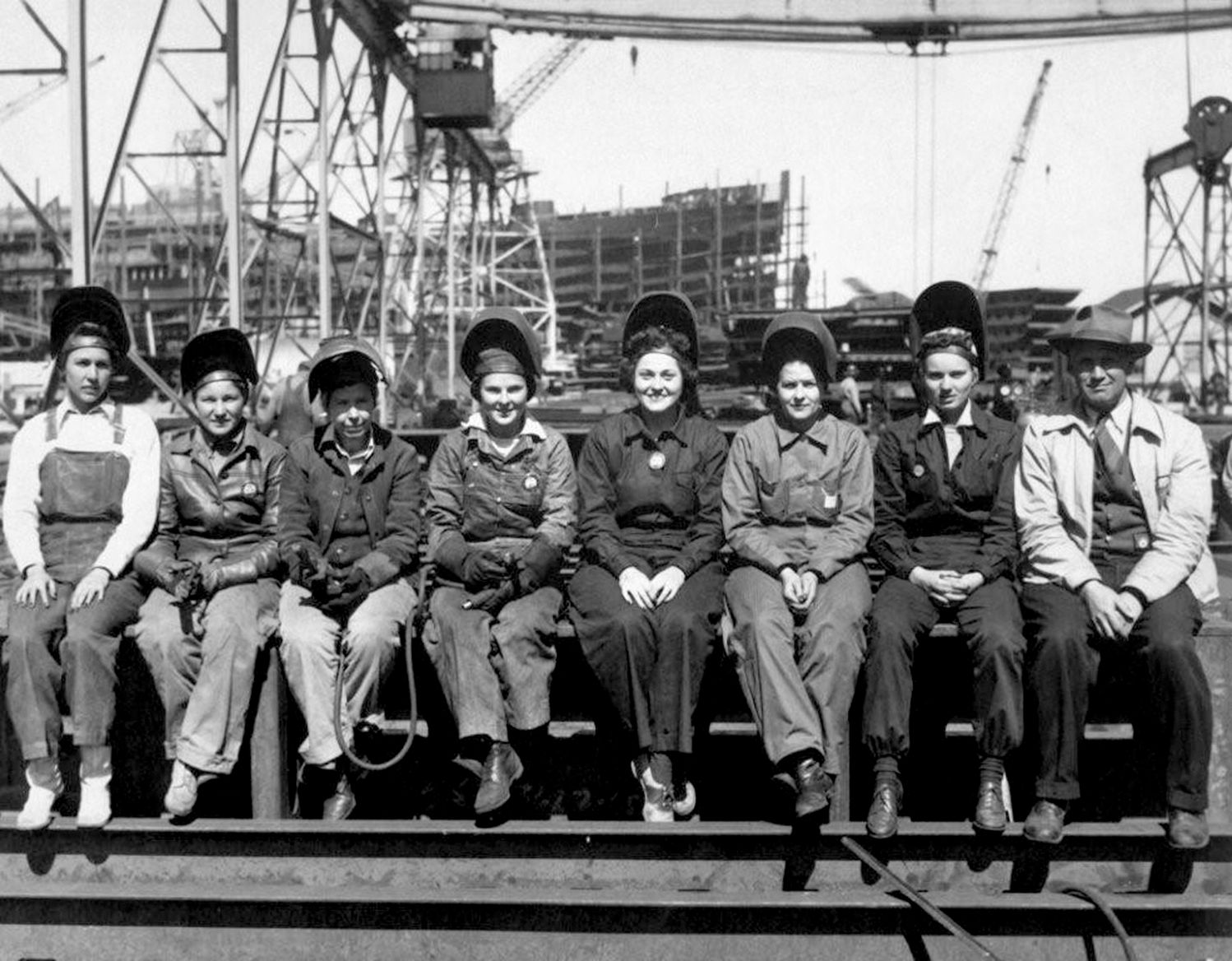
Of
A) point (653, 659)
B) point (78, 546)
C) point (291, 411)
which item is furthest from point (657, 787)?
point (291, 411)

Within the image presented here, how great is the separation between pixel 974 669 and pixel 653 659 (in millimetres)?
1086

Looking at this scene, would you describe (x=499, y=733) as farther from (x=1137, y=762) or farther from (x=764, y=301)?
(x=764, y=301)

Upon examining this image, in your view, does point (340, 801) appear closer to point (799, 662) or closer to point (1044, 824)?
point (799, 662)

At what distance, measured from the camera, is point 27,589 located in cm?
427

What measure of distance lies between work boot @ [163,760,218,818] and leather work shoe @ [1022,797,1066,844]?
275cm

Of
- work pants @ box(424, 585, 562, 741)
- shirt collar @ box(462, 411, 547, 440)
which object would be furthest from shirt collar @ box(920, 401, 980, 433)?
work pants @ box(424, 585, 562, 741)

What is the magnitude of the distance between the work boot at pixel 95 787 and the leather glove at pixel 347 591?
90 cm

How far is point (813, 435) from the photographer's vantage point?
467 centimetres

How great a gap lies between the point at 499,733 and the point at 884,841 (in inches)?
53.4

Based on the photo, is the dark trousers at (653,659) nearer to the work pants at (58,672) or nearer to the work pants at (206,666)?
the work pants at (206,666)

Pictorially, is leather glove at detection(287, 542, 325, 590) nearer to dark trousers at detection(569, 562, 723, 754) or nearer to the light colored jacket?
dark trousers at detection(569, 562, 723, 754)

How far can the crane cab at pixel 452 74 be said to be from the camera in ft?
59.3

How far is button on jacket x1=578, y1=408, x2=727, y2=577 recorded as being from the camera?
4.60 meters

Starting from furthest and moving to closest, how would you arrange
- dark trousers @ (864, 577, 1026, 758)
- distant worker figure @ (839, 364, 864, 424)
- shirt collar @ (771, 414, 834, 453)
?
distant worker figure @ (839, 364, 864, 424)
shirt collar @ (771, 414, 834, 453)
dark trousers @ (864, 577, 1026, 758)
